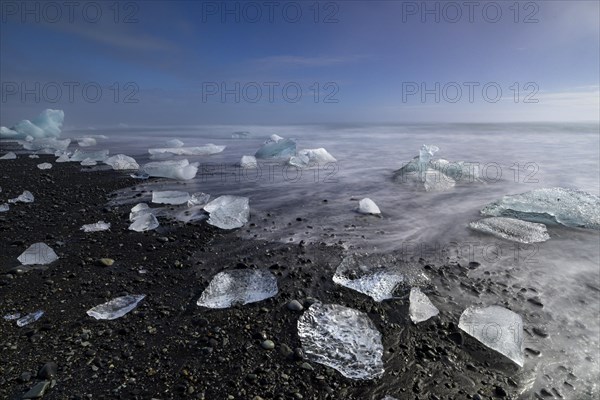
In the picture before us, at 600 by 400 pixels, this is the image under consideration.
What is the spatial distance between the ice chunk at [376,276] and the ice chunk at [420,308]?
0.15 metres

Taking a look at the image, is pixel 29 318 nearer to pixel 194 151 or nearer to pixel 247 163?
pixel 247 163

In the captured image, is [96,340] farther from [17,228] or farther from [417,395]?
[17,228]

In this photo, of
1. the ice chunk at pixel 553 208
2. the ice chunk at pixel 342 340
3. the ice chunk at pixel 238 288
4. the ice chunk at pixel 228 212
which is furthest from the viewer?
the ice chunk at pixel 553 208

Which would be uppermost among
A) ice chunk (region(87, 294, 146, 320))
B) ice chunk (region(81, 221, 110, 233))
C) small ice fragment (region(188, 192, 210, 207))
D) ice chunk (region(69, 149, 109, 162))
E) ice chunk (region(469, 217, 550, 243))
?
ice chunk (region(69, 149, 109, 162))

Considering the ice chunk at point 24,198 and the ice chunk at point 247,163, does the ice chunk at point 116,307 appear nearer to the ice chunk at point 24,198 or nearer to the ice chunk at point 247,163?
the ice chunk at point 24,198

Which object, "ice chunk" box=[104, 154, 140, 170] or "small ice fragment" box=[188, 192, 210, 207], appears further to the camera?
"ice chunk" box=[104, 154, 140, 170]

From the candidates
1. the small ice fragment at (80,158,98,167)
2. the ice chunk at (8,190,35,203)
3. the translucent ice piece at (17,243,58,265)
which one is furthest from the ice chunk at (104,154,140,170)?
the translucent ice piece at (17,243,58,265)

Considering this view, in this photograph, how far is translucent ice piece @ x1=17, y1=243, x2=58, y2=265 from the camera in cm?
301

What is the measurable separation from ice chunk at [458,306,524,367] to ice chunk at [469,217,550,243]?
1.84m

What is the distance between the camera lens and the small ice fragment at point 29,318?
223 cm

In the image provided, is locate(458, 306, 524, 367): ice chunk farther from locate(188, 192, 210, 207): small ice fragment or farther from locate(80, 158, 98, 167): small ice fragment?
locate(80, 158, 98, 167): small ice fragment

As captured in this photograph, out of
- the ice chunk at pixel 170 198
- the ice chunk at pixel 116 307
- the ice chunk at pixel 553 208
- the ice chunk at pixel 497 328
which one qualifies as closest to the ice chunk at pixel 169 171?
the ice chunk at pixel 170 198

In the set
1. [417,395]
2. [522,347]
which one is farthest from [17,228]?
[522,347]

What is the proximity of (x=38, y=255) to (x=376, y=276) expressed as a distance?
315 centimetres
